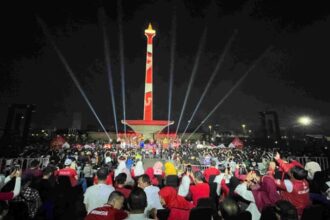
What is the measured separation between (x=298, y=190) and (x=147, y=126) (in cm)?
3877

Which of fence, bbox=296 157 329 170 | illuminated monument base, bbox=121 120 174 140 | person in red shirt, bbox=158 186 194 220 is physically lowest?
person in red shirt, bbox=158 186 194 220

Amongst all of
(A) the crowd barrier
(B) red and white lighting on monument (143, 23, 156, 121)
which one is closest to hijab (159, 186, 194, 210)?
(A) the crowd barrier

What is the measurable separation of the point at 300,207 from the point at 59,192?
234 inches

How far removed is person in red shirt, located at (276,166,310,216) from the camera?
459cm

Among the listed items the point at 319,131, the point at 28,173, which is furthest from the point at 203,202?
the point at 319,131

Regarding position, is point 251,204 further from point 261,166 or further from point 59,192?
point 261,166

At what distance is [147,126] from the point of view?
4288 cm

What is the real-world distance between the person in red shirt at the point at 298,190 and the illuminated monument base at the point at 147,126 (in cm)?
3729

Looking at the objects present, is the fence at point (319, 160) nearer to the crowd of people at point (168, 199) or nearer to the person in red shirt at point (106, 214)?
the crowd of people at point (168, 199)

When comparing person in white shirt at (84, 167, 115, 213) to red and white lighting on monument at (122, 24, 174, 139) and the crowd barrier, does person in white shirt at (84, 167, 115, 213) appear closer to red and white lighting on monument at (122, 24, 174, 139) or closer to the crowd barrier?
the crowd barrier

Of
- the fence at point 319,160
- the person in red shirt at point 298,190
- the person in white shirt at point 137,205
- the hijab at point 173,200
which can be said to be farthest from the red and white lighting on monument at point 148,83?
the person in white shirt at point 137,205

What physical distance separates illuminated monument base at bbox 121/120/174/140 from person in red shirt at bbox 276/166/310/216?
122 feet

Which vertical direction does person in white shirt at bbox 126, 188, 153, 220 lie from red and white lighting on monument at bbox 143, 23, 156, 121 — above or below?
below

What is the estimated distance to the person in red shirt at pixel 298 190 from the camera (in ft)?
15.1
